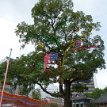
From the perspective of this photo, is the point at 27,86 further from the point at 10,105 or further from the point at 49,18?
the point at 10,105

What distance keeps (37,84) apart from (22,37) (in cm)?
657

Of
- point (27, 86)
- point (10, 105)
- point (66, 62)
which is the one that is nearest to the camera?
point (10, 105)

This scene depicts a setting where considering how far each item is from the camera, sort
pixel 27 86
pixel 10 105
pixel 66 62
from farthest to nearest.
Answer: pixel 27 86, pixel 66 62, pixel 10 105

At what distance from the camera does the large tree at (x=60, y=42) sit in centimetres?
3844

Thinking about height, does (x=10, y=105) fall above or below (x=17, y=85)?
below

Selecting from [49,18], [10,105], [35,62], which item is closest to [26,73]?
[35,62]

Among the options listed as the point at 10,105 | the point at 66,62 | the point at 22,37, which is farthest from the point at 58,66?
the point at 10,105

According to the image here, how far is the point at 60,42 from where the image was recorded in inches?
1620

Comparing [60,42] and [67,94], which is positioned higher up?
[60,42]

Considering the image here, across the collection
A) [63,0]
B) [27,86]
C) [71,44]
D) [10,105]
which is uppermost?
[63,0]

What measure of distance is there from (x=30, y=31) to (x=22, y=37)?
61.1 inches

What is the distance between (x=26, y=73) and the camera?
39.4 metres

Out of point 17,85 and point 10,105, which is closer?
point 10,105

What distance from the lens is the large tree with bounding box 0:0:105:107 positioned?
126 ft
